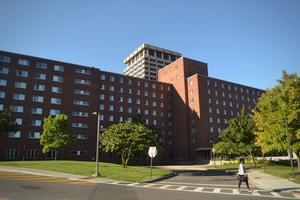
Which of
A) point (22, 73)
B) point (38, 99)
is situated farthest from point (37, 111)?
point (22, 73)

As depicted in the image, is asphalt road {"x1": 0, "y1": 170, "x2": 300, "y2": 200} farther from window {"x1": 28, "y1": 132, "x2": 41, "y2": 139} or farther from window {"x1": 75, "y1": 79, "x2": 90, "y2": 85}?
window {"x1": 75, "y1": 79, "x2": 90, "y2": 85}

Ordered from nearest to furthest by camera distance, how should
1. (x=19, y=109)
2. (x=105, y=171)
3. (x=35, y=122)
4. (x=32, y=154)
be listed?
1. (x=105, y=171)
2. (x=32, y=154)
3. (x=19, y=109)
4. (x=35, y=122)

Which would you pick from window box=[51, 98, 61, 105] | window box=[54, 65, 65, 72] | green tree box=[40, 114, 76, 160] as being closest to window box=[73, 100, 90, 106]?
window box=[51, 98, 61, 105]

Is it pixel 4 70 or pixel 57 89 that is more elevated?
pixel 4 70

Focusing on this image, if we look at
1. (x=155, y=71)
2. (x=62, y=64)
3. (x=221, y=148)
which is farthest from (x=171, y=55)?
(x=221, y=148)

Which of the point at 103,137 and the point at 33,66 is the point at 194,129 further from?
the point at 33,66

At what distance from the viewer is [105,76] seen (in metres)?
66.4

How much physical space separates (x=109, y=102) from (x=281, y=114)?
157 feet

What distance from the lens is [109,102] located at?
6550 centimetres

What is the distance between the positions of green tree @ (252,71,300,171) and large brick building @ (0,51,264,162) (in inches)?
1456

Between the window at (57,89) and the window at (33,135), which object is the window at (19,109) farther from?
the window at (57,89)

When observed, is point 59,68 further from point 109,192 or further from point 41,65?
point 109,192

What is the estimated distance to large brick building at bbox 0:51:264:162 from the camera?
53406 millimetres

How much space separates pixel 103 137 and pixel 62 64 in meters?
33.7
